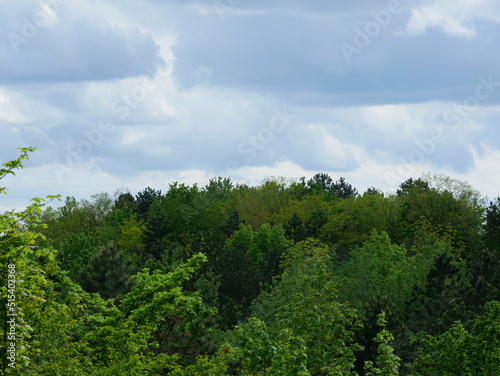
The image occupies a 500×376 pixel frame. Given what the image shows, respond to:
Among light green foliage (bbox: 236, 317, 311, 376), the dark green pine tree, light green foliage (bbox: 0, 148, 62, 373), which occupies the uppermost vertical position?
the dark green pine tree

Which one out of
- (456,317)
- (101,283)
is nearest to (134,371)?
(456,317)

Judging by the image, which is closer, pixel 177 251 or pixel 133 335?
pixel 133 335

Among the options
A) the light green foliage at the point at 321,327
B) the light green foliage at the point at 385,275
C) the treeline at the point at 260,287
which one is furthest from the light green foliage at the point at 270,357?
the light green foliage at the point at 385,275

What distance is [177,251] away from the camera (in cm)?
7262

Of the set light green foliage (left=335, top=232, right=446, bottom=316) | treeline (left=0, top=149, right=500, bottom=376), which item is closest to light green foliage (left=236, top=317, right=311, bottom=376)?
treeline (left=0, top=149, right=500, bottom=376)

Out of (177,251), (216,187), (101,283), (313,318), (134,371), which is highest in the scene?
(216,187)

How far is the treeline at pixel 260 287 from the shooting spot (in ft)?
66.7

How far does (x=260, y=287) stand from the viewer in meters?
62.8

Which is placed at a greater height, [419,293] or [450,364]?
[419,293]

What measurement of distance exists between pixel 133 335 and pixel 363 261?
122 feet

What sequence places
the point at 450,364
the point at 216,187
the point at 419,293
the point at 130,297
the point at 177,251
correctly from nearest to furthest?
the point at 450,364 → the point at 130,297 → the point at 419,293 → the point at 177,251 → the point at 216,187

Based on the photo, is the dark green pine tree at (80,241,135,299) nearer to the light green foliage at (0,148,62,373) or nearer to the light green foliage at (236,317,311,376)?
the light green foliage at (236,317,311,376)

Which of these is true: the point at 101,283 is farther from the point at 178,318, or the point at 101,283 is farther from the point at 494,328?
the point at 494,328

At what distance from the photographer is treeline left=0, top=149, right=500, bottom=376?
20344 mm
